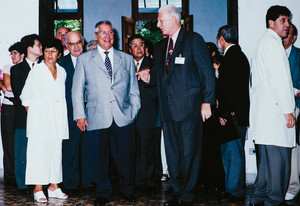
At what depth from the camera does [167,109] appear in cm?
309

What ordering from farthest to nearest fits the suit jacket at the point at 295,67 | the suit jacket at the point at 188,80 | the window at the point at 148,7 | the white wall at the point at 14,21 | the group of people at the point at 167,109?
the window at the point at 148,7, the white wall at the point at 14,21, the suit jacket at the point at 295,67, the suit jacket at the point at 188,80, the group of people at the point at 167,109

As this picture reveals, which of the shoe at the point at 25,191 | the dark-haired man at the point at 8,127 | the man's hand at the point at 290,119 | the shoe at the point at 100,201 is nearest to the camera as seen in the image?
the man's hand at the point at 290,119

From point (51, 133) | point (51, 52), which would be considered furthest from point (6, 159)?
point (51, 52)

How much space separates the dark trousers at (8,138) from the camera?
4.26m

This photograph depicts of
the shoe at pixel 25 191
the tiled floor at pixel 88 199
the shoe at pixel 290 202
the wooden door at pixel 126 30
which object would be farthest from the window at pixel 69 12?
the shoe at pixel 290 202

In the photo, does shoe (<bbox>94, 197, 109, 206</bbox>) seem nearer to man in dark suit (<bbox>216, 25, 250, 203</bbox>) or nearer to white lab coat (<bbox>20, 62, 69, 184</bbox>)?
white lab coat (<bbox>20, 62, 69, 184</bbox>)

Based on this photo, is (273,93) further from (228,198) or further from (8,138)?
(8,138)

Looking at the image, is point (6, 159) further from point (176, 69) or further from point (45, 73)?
point (176, 69)

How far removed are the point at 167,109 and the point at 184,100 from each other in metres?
0.21

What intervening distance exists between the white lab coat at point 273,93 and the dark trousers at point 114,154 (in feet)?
3.95

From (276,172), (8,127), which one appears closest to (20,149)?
(8,127)

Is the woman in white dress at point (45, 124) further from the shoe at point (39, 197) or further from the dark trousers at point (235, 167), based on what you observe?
the dark trousers at point (235, 167)

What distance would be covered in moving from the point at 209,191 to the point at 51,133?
179 centimetres

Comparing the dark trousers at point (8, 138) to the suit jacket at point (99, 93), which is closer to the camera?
the suit jacket at point (99, 93)
